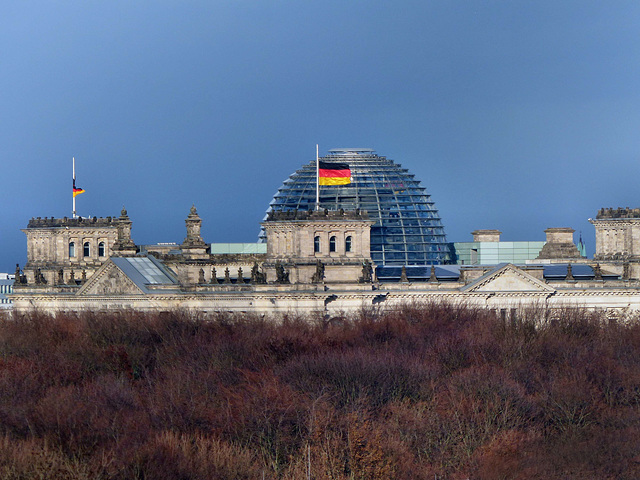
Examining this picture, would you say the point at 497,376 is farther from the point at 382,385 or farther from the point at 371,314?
the point at 371,314

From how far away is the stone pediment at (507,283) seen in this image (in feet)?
370

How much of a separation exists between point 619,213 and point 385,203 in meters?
29.2

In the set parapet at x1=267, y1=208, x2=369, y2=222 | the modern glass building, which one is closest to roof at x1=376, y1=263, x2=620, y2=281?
parapet at x1=267, y1=208, x2=369, y2=222

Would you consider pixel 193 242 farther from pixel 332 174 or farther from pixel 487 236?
pixel 487 236

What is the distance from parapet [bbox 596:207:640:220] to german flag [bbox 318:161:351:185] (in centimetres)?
1954

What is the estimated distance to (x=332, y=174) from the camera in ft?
396

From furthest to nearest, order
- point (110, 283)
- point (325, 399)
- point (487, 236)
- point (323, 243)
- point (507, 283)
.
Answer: point (487, 236), point (110, 283), point (323, 243), point (507, 283), point (325, 399)

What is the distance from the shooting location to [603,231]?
126 m

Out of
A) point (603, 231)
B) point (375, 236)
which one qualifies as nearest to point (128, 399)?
point (603, 231)

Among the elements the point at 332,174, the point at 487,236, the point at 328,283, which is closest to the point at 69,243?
the point at 332,174

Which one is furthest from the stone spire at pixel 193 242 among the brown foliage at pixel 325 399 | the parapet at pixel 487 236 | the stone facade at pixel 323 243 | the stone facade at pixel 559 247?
the parapet at pixel 487 236

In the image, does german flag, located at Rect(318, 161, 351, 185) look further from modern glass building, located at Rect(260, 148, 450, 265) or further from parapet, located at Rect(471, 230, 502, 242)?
parapet, located at Rect(471, 230, 502, 242)

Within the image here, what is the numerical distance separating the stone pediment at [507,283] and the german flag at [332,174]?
13.6m

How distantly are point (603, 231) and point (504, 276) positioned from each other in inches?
614
